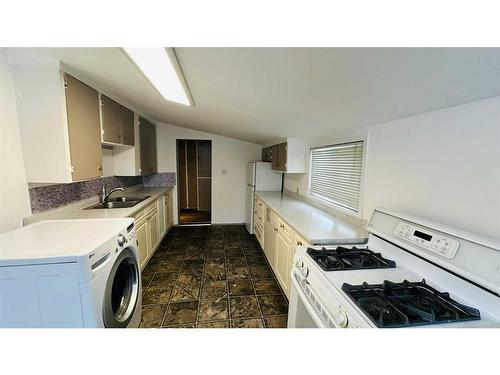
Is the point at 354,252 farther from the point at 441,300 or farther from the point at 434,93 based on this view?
the point at 434,93

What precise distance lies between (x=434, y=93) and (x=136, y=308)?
8.02ft

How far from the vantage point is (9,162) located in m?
1.51

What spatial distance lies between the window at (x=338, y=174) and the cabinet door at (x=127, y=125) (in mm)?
2606

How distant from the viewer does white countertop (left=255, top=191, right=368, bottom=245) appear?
1577 millimetres

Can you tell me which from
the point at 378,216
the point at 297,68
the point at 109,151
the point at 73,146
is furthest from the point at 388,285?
the point at 109,151

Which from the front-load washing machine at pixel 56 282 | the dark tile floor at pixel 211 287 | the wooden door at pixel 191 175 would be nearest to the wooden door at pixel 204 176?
the wooden door at pixel 191 175

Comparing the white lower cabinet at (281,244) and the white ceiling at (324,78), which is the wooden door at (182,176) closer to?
the white lower cabinet at (281,244)

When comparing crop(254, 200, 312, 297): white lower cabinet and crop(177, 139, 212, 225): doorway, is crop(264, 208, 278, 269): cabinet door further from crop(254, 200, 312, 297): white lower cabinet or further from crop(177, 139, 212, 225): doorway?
crop(177, 139, 212, 225): doorway

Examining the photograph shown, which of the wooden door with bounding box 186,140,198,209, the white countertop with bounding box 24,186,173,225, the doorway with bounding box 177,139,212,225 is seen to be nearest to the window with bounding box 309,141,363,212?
the white countertop with bounding box 24,186,173,225

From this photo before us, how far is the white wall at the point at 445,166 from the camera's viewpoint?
966 mm

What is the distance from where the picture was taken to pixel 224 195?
4.66 metres

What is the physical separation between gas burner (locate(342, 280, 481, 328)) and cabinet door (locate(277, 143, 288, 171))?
2.24 metres

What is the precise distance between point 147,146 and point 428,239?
3.91 meters

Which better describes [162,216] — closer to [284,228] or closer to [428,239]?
[284,228]
